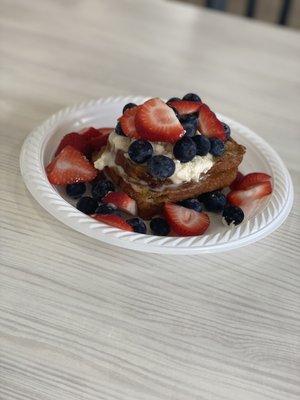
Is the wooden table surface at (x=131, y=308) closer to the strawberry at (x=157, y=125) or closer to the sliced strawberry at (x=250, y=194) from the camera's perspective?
the sliced strawberry at (x=250, y=194)

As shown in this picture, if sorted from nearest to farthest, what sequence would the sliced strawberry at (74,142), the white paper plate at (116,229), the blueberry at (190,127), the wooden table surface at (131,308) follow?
the wooden table surface at (131,308) < the white paper plate at (116,229) < the blueberry at (190,127) < the sliced strawberry at (74,142)

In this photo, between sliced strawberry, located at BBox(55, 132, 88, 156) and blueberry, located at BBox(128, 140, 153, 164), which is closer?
blueberry, located at BBox(128, 140, 153, 164)

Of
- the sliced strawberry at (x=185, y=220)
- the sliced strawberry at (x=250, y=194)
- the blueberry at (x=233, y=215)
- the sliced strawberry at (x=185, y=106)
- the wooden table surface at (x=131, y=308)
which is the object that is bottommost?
the wooden table surface at (x=131, y=308)

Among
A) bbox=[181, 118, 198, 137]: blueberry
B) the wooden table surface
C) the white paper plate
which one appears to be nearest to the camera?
the wooden table surface

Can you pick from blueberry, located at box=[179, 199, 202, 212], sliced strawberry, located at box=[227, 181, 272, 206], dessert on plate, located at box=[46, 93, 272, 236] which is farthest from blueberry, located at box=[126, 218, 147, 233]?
sliced strawberry, located at box=[227, 181, 272, 206]

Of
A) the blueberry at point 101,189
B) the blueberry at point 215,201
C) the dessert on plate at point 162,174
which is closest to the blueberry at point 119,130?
the dessert on plate at point 162,174

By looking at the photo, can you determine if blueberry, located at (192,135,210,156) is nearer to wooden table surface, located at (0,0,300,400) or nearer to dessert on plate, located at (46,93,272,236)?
dessert on plate, located at (46,93,272,236)

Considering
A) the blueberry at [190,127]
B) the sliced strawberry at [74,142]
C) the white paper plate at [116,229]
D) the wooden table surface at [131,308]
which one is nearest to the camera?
the wooden table surface at [131,308]
